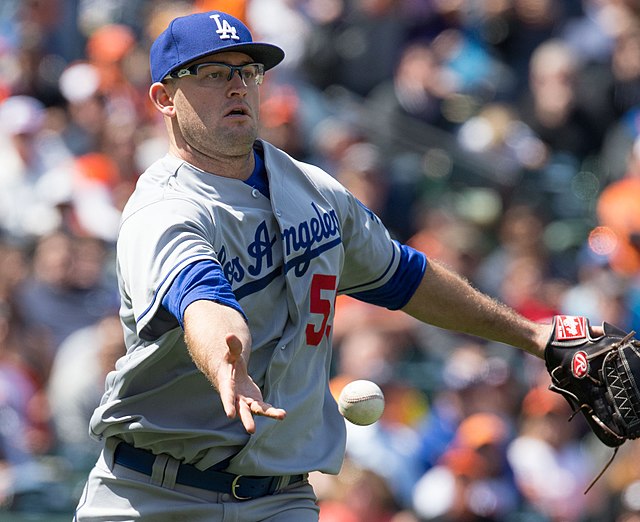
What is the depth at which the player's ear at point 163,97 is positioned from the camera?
13.8 ft

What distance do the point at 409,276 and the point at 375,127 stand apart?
20.7ft

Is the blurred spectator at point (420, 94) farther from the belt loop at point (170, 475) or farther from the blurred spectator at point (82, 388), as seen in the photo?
the belt loop at point (170, 475)

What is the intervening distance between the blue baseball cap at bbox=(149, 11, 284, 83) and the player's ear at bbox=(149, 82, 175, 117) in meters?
0.04

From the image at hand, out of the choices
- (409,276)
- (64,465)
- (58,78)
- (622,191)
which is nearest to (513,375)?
(622,191)

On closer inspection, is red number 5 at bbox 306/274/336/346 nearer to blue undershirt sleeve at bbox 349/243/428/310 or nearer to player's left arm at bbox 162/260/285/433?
blue undershirt sleeve at bbox 349/243/428/310

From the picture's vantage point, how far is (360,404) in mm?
4312

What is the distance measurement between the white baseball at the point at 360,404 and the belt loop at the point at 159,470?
0.69 meters

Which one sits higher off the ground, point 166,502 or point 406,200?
point 166,502

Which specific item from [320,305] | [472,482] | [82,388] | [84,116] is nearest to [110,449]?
[320,305]

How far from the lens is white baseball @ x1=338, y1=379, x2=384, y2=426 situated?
431 cm

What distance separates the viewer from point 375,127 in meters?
10.8

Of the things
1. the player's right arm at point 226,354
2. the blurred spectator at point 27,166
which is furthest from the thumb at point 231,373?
the blurred spectator at point 27,166

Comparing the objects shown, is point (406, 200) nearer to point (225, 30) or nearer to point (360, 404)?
point (360, 404)

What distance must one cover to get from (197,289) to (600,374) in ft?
5.71
